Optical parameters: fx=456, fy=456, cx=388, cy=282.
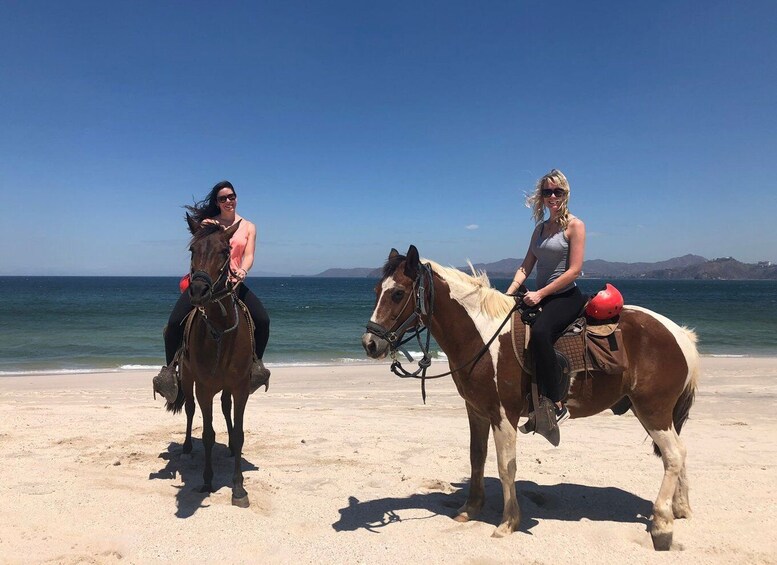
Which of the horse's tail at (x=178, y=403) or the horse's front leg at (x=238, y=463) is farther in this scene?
the horse's tail at (x=178, y=403)

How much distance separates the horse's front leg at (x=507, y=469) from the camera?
373 centimetres

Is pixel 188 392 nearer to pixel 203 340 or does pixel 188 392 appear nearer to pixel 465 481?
pixel 203 340

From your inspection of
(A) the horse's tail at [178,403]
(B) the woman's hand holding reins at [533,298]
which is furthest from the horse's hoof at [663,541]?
(A) the horse's tail at [178,403]

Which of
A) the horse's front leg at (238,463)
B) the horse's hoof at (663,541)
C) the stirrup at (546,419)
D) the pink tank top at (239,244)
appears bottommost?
the horse's hoof at (663,541)

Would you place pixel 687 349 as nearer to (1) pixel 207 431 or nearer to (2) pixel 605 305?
(2) pixel 605 305

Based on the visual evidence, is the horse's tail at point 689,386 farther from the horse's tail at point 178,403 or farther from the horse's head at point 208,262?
the horse's tail at point 178,403

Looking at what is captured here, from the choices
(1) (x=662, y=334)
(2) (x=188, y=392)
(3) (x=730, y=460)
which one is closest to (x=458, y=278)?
(1) (x=662, y=334)

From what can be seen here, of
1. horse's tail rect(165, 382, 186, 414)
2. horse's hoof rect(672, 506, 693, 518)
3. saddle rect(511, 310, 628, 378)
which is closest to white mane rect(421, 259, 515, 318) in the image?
saddle rect(511, 310, 628, 378)

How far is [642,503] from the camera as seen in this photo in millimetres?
4516

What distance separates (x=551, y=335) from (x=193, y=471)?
4270 millimetres

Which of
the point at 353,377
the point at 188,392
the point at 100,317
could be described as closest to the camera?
the point at 188,392

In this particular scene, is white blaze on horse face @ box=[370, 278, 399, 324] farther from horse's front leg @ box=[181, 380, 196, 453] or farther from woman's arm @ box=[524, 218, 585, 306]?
horse's front leg @ box=[181, 380, 196, 453]

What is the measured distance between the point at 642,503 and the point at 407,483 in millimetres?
2349

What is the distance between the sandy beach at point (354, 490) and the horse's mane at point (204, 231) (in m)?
2.47
